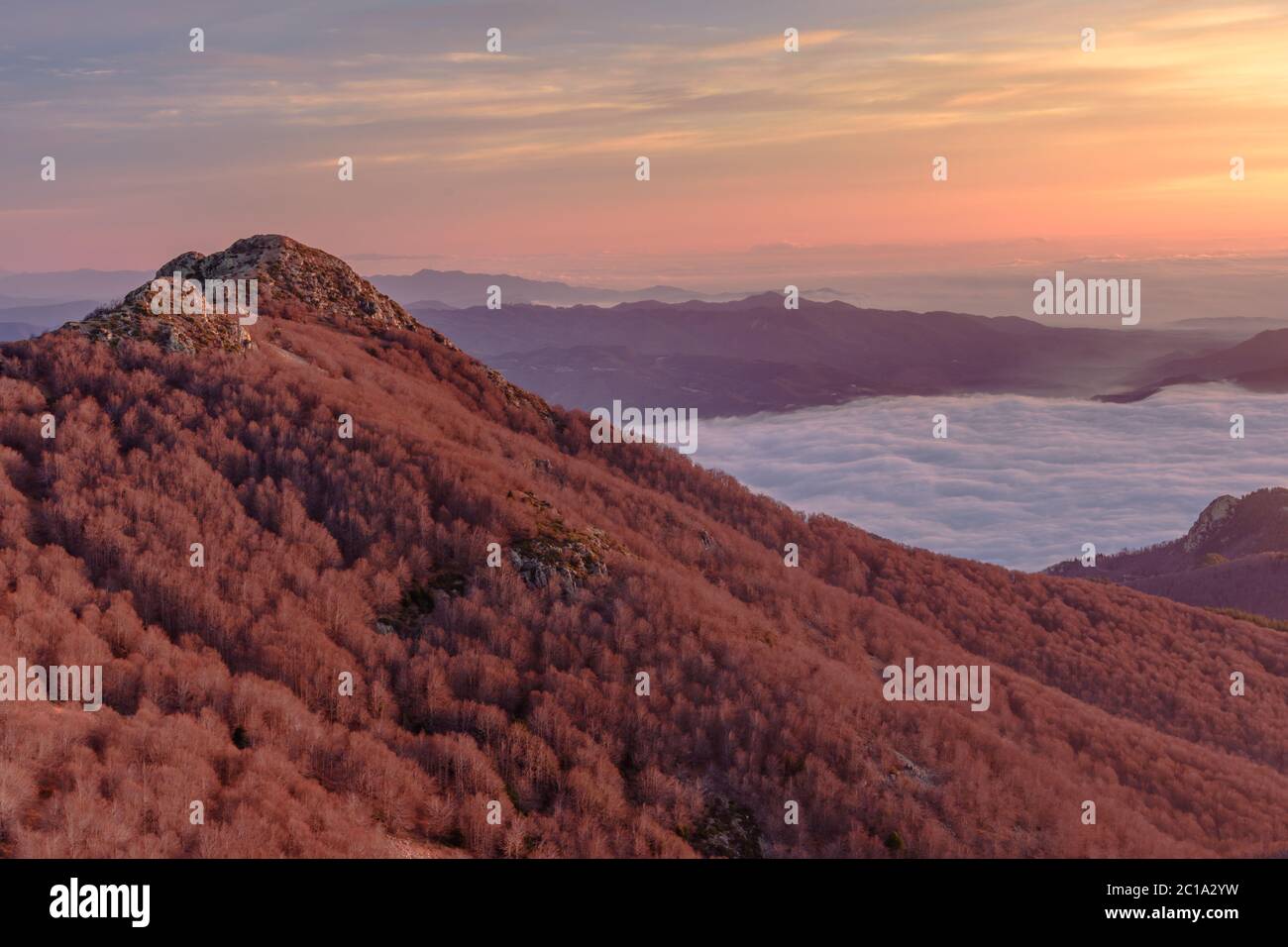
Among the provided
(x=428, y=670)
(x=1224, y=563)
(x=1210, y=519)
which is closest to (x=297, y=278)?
(x=428, y=670)

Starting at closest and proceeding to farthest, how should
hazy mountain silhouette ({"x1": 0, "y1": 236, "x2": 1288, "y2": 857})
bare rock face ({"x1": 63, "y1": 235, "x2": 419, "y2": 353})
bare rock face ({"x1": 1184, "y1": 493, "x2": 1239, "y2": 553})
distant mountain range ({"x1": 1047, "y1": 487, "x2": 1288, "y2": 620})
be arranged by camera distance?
hazy mountain silhouette ({"x1": 0, "y1": 236, "x2": 1288, "y2": 857}) < bare rock face ({"x1": 63, "y1": 235, "x2": 419, "y2": 353}) < distant mountain range ({"x1": 1047, "y1": 487, "x2": 1288, "y2": 620}) < bare rock face ({"x1": 1184, "y1": 493, "x2": 1239, "y2": 553})

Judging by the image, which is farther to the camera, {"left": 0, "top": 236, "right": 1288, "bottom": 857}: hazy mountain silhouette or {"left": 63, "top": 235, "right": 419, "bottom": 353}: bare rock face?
{"left": 63, "top": 235, "right": 419, "bottom": 353}: bare rock face

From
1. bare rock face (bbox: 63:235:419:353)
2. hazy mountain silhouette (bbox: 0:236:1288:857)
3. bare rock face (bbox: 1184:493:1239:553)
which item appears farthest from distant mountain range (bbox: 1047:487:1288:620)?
bare rock face (bbox: 63:235:419:353)

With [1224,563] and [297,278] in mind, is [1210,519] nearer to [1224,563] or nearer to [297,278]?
[1224,563]

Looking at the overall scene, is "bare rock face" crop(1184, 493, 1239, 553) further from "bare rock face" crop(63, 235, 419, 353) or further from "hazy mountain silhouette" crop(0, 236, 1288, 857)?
"bare rock face" crop(63, 235, 419, 353)
